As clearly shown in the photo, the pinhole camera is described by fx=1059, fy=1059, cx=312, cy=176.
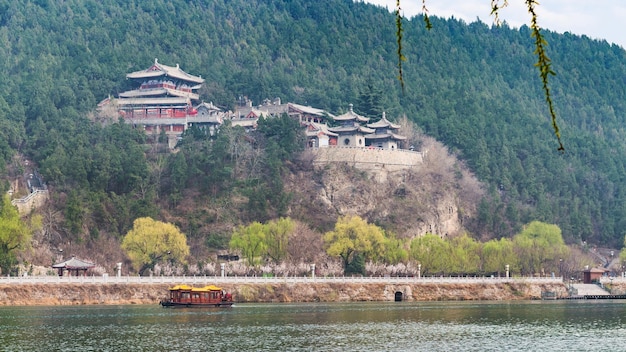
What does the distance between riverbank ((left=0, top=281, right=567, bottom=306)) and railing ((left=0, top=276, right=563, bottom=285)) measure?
295 mm

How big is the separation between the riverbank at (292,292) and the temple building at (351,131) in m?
37.4

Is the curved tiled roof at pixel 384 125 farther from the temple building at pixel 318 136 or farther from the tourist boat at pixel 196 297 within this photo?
the tourist boat at pixel 196 297

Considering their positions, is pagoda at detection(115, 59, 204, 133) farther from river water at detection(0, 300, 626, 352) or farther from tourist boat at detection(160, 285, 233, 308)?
river water at detection(0, 300, 626, 352)

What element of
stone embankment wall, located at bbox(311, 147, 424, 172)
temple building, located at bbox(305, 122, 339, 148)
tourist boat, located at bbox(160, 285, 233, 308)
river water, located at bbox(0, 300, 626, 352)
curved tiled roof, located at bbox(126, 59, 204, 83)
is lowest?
river water, located at bbox(0, 300, 626, 352)

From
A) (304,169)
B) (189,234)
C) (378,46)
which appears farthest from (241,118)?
(378,46)

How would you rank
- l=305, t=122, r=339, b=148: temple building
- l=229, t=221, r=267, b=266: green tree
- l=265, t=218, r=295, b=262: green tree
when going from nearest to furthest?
l=229, t=221, r=267, b=266: green tree, l=265, t=218, r=295, b=262: green tree, l=305, t=122, r=339, b=148: temple building

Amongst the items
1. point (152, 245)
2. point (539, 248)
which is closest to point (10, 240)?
point (152, 245)

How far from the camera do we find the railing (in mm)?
83738

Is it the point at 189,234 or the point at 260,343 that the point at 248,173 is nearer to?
the point at 189,234

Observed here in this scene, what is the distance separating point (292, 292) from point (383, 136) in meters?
48.0

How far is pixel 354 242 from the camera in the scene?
106m

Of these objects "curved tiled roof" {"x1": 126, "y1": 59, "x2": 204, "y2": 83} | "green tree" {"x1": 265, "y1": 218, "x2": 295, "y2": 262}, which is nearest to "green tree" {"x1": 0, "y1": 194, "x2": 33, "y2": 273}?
"green tree" {"x1": 265, "y1": 218, "x2": 295, "y2": 262}

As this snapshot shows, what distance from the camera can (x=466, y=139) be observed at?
153 meters

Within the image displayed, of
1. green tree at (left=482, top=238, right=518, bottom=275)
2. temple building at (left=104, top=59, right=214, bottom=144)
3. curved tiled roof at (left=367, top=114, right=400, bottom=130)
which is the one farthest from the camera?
temple building at (left=104, top=59, right=214, bottom=144)
